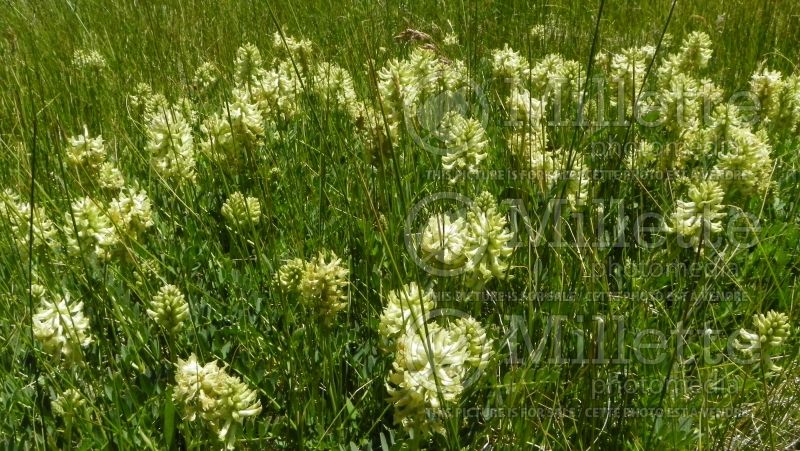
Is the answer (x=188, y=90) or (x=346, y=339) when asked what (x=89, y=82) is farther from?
(x=346, y=339)

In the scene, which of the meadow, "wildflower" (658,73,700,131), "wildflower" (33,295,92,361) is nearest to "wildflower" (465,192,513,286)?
the meadow

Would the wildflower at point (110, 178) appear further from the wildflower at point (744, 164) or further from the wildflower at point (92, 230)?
the wildflower at point (744, 164)

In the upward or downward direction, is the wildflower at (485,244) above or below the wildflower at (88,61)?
below

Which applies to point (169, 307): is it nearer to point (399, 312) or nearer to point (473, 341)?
point (399, 312)

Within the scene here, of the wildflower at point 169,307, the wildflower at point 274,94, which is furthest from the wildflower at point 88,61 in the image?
the wildflower at point 169,307

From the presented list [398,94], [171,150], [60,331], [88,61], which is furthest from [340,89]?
[60,331]

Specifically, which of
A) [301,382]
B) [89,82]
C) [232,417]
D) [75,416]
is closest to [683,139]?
[301,382]

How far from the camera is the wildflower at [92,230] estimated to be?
6.17 feet

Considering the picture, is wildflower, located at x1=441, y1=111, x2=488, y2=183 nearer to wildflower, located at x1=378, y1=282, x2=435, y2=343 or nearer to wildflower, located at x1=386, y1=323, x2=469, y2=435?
wildflower, located at x1=378, y1=282, x2=435, y2=343

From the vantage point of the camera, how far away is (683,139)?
8.83 ft

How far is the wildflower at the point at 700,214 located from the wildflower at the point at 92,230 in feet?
5.15

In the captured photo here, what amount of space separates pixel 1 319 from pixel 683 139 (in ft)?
7.83

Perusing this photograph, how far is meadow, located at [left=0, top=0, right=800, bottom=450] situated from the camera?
161 cm

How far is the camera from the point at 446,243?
167cm
